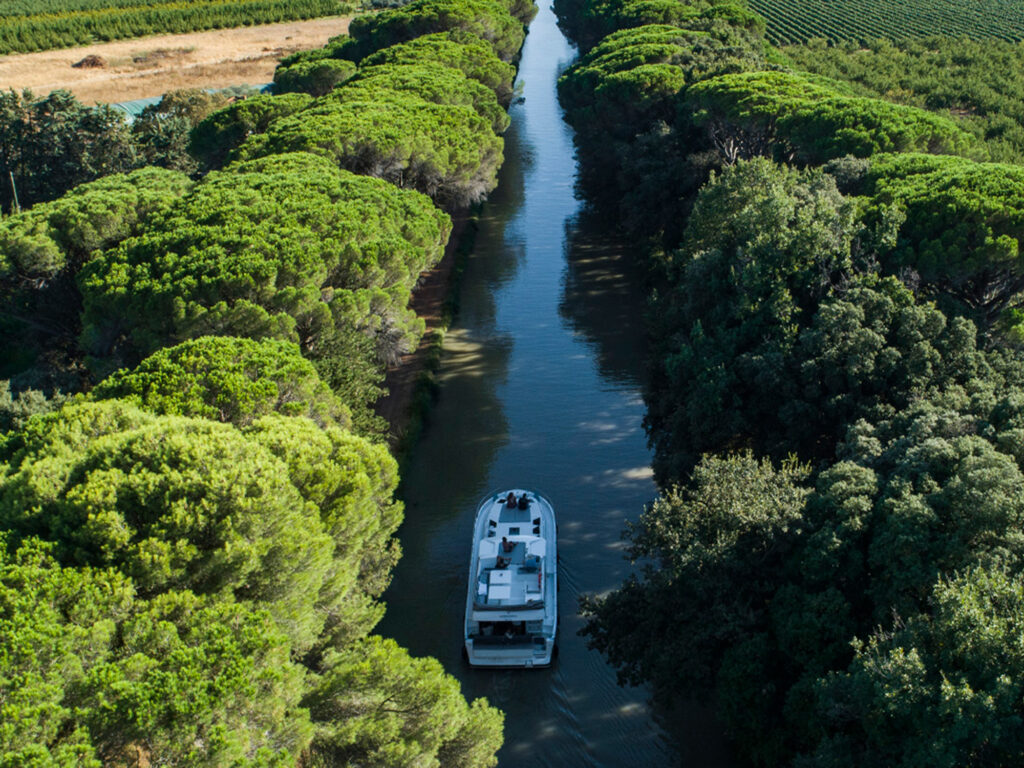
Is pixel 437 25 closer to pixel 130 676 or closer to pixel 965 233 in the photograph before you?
pixel 965 233

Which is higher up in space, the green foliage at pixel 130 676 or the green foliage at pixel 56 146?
the green foliage at pixel 56 146

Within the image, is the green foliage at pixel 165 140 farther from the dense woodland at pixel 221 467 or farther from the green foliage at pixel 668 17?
the green foliage at pixel 668 17

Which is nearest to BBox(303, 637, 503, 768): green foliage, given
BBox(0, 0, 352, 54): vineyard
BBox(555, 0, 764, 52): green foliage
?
BBox(555, 0, 764, 52): green foliage

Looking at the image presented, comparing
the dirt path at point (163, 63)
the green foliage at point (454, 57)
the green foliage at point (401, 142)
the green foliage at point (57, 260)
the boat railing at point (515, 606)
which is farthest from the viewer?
the dirt path at point (163, 63)

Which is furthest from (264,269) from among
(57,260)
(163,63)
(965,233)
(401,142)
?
(163,63)

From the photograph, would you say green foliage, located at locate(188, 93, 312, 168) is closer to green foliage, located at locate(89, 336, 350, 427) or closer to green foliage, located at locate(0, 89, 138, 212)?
green foliage, located at locate(0, 89, 138, 212)

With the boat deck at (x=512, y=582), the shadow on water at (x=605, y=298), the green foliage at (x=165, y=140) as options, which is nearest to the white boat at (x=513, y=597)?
the boat deck at (x=512, y=582)
